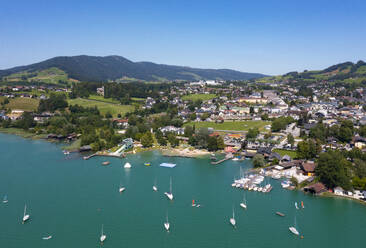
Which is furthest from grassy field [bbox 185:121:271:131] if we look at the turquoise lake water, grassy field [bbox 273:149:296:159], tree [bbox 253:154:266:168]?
the turquoise lake water

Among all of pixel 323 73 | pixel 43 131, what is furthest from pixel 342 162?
pixel 323 73

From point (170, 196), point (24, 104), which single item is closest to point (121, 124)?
point (24, 104)

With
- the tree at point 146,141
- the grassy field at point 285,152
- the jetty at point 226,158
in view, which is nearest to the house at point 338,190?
the grassy field at point 285,152

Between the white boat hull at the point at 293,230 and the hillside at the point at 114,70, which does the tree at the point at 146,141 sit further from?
the hillside at the point at 114,70

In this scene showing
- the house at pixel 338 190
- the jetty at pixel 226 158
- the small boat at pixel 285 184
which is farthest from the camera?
the jetty at pixel 226 158

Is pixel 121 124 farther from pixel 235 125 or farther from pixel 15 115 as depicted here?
pixel 15 115
